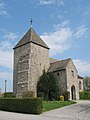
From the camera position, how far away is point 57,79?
34469mm

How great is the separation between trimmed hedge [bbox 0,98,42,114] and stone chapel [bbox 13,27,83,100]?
9.78 m

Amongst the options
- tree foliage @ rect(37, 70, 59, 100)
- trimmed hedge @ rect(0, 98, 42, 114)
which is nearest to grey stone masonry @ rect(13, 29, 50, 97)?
tree foliage @ rect(37, 70, 59, 100)

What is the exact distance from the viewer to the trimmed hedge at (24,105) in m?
19.0

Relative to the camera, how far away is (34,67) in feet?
112

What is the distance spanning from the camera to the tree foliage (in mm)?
32844

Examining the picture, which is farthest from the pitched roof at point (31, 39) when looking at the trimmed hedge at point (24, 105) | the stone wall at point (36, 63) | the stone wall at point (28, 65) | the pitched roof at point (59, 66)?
the trimmed hedge at point (24, 105)

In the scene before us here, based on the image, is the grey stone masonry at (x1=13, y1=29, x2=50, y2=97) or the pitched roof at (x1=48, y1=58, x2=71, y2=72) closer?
the grey stone masonry at (x1=13, y1=29, x2=50, y2=97)

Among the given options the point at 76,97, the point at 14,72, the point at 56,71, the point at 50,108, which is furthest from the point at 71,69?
the point at 50,108

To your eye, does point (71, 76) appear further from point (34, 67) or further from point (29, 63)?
point (29, 63)

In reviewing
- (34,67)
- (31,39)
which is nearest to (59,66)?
(34,67)

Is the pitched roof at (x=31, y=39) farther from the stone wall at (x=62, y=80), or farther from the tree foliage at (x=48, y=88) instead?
the tree foliage at (x=48, y=88)

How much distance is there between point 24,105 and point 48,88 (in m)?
13.2

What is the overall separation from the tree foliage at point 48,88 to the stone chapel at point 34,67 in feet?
2.85

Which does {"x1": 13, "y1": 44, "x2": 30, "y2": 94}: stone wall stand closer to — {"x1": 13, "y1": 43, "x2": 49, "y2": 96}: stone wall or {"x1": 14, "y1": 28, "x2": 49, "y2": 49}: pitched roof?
{"x1": 13, "y1": 43, "x2": 49, "y2": 96}: stone wall
